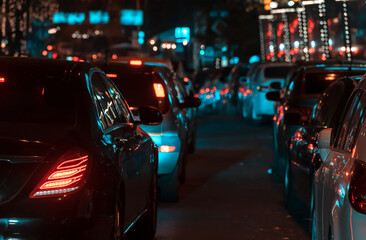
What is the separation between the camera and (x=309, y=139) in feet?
30.9

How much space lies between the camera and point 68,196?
5598 mm

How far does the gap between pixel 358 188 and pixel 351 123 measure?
1.05 m

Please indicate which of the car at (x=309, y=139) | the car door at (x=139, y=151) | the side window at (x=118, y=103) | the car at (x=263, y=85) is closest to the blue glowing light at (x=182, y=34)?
the car at (x=263, y=85)

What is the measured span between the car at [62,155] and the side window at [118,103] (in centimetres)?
10

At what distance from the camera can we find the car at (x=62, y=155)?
553 centimetres

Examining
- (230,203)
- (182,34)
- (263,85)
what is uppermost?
(182,34)

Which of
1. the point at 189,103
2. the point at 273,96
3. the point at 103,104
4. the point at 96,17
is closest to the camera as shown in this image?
the point at 103,104

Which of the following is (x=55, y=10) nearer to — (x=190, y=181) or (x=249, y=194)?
(x=190, y=181)

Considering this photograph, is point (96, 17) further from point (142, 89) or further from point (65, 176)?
point (65, 176)

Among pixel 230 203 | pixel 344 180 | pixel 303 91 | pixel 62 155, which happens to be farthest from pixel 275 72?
pixel 344 180

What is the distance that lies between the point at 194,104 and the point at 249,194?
1.84 m

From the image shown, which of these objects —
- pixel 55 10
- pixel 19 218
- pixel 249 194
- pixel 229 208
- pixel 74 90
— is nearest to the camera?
pixel 19 218

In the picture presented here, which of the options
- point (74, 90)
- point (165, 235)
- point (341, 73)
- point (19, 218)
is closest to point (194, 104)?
point (341, 73)

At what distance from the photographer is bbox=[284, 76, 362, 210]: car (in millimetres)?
9062
